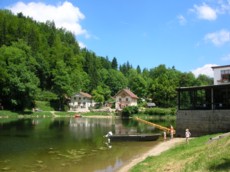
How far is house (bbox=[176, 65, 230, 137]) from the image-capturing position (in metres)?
35.4

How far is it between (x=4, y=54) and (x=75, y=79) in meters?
35.9

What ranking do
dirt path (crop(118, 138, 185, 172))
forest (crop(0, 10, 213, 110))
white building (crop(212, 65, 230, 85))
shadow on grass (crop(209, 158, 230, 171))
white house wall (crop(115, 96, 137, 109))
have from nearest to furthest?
shadow on grass (crop(209, 158, 230, 171)), dirt path (crop(118, 138, 185, 172)), white building (crop(212, 65, 230, 85)), forest (crop(0, 10, 213, 110)), white house wall (crop(115, 96, 137, 109))

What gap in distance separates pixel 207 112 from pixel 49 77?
92.3m

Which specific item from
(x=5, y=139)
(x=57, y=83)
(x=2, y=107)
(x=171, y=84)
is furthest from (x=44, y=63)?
(x=5, y=139)

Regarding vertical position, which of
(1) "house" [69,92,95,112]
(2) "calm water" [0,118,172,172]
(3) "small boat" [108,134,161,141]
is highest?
(1) "house" [69,92,95,112]

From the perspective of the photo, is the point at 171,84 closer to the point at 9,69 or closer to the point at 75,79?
the point at 75,79

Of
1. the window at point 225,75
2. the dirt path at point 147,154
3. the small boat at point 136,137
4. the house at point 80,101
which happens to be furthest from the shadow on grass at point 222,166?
the house at point 80,101

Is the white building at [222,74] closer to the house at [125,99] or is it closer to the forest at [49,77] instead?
the forest at [49,77]

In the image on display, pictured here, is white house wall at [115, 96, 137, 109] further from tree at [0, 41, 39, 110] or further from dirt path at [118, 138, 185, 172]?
dirt path at [118, 138, 185, 172]

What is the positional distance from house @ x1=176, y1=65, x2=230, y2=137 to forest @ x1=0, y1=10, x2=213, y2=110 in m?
57.5

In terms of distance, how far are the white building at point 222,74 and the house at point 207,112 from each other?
9532 mm

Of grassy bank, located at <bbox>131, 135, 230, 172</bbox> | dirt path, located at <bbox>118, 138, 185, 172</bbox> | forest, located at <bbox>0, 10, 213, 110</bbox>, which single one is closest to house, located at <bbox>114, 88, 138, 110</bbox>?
forest, located at <bbox>0, 10, 213, 110</bbox>

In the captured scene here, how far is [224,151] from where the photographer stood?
17297mm

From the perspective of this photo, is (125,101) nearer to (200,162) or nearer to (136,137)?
(136,137)
